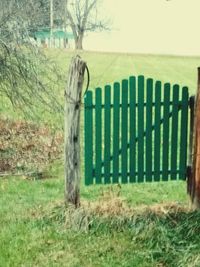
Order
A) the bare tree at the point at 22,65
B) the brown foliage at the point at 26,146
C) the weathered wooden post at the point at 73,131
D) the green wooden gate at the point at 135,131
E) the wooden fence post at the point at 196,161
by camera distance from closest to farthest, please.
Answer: the weathered wooden post at the point at 73,131, the wooden fence post at the point at 196,161, the green wooden gate at the point at 135,131, the bare tree at the point at 22,65, the brown foliage at the point at 26,146

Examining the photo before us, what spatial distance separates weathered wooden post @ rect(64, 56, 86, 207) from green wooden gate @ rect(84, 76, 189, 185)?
0.62 m

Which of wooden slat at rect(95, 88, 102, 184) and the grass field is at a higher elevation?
wooden slat at rect(95, 88, 102, 184)

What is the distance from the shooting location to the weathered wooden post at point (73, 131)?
6625 mm

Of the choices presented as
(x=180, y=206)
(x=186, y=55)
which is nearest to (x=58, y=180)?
(x=180, y=206)

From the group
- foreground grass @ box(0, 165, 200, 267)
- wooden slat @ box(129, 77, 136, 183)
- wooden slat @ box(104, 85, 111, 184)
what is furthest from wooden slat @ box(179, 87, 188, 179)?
wooden slat @ box(104, 85, 111, 184)

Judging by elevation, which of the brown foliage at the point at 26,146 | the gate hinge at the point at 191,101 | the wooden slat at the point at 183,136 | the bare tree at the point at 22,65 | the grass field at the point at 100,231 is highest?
the bare tree at the point at 22,65

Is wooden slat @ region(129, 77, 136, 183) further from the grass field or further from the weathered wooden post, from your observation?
the weathered wooden post

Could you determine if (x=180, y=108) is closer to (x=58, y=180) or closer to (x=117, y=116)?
(x=117, y=116)

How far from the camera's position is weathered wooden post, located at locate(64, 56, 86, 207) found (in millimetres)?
6625

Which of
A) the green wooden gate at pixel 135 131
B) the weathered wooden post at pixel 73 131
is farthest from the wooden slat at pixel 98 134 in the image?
the weathered wooden post at pixel 73 131

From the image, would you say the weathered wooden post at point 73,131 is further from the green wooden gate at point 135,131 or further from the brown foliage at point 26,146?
the brown foliage at point 26,146

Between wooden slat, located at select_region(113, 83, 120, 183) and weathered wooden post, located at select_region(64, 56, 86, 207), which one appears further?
wooden slat, located at select_region(113, 83, 120, 183)

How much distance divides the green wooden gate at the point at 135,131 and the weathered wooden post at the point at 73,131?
623mm

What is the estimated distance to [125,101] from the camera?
296 inches
